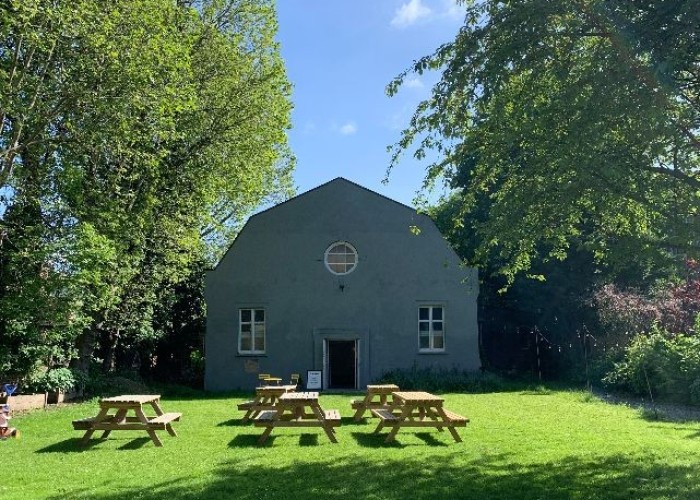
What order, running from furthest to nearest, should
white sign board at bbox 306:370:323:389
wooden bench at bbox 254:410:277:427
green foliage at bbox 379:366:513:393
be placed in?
white sign board at bbox 306:370:323:389, green foliage at bbox 379:366:513:393, wooden bench at bbox 254:410:277:427

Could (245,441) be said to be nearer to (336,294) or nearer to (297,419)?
(297,419)

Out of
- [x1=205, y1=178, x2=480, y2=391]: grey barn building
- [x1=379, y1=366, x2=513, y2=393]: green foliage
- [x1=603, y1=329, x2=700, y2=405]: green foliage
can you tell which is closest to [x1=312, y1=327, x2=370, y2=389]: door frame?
[x1=205, y1=178, x2=480, y2=391]: grey barn building

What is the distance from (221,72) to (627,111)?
17772mm

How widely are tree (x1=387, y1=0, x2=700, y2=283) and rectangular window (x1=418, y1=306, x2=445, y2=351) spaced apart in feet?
45.6

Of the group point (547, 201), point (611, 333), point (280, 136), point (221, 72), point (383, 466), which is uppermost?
point (221, 72)

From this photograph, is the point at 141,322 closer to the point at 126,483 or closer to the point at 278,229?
the point at 278,229

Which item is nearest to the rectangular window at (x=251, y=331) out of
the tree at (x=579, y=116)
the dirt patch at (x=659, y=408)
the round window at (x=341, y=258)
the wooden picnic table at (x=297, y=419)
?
the round window at (x=341, y=258)

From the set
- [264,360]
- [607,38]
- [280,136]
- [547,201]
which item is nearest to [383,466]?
[547,201]

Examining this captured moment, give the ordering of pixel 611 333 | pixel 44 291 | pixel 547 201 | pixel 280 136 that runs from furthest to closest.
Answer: pixel 611 333, pixel 280 136, pixel 44 291, pixel 547 201

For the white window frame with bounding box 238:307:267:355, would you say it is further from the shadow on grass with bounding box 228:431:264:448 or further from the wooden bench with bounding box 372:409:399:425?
the wooden bench with bounding box 372:409:399:425

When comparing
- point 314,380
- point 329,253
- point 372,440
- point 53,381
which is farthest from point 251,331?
point 372,440

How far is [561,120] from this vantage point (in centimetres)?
784

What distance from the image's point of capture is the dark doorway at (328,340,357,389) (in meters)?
24.8

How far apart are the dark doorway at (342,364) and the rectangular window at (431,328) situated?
2.73 meters
